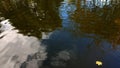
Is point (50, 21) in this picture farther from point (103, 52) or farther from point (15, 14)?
point (103, 52)

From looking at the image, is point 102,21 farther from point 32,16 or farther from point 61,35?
point 32,16

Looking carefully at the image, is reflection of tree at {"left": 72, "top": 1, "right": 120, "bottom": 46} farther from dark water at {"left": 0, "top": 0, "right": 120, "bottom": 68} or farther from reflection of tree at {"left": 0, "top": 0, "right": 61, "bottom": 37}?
reflection of tree at {"left": 0, "top": 0, "right": 61, "bottom": 37}

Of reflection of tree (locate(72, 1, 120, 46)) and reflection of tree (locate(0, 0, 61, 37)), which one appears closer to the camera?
reflection of tree (locate(72, 1, 120, 46))

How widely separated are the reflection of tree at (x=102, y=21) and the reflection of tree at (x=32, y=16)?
4.09 feet

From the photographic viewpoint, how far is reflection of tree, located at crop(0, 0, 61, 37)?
32.9 ft

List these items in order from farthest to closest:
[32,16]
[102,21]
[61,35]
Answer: [32,16] → [102,21] → [61,35]

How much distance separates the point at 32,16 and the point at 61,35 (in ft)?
8.92

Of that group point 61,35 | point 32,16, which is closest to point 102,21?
point 61,35

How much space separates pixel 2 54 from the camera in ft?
25.5

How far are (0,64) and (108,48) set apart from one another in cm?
393

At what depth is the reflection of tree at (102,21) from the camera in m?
9.23

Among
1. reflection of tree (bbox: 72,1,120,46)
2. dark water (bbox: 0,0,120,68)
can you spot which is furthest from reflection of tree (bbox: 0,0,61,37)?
reflection of tree (bbox: 72,1,120,46)

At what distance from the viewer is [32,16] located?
11352 mm

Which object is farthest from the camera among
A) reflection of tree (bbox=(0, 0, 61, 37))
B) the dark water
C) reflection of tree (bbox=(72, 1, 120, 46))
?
reflection of tree (bbox=(0, 0, 61, 37))
